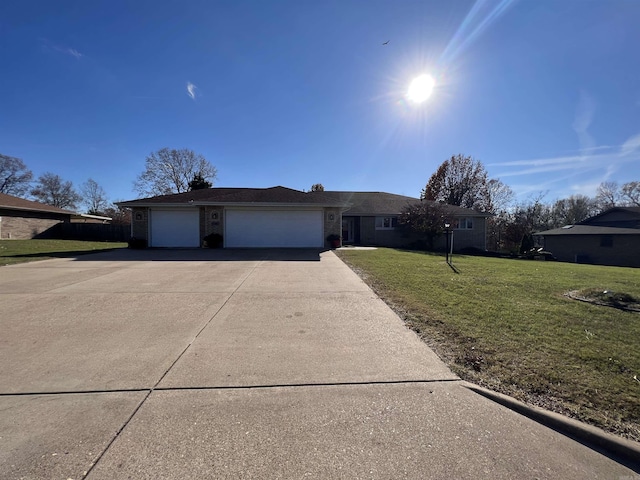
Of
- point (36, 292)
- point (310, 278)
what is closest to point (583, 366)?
point (310, 278)

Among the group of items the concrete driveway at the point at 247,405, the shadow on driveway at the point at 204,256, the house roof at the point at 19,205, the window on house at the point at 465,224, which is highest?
the house roof at the point at 19,205

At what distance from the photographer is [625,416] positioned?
7.70ft

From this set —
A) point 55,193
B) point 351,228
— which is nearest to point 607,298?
point 351,228

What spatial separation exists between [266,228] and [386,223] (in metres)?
10.7

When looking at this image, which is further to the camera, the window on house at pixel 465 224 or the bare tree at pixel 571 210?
the bare tree at pixel 571 210

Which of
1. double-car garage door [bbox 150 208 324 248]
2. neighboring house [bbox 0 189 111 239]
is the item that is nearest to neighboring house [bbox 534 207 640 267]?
double-car garage door [bbox 150 208 324 248]

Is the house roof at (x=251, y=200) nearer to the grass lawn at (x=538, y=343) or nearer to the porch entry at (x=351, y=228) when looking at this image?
the porch entry at (x=351, y=228)

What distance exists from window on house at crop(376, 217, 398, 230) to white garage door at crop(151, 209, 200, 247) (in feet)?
43.9

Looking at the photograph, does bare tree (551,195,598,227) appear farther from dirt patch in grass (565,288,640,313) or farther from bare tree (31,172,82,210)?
bare tree (31,172,82,210)

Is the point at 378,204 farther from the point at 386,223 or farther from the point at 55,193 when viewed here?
the point at 55,193

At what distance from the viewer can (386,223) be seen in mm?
23250

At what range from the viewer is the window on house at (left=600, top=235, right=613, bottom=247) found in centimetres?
2341

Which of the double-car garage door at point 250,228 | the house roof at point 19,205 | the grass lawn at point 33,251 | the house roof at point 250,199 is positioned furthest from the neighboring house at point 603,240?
the house roof at point 19,205

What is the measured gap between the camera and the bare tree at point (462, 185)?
37.2 meters
